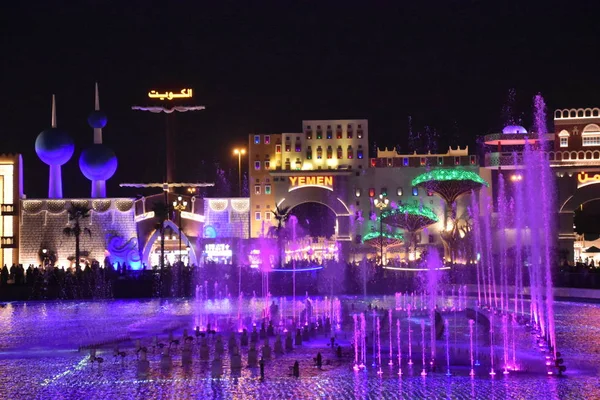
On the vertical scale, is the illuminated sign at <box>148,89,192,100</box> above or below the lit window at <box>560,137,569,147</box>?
above

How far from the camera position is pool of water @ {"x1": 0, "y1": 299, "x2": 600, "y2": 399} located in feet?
58.1

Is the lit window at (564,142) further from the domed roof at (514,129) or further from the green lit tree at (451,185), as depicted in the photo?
the green lit tree at (451,185)

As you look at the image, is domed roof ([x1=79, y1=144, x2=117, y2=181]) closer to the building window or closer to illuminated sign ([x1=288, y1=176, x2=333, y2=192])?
illuminated sign ([x1=288, y1=176, x2=333, y2=192])

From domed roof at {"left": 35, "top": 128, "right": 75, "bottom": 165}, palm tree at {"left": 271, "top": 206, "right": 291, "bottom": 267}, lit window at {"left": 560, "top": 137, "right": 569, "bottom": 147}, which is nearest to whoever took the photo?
palm tree at {"left": 271, "top": 206, "right": 291, "bottom": 267}

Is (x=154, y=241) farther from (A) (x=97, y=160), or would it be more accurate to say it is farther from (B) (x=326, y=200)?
(B) (x=326, y=200)

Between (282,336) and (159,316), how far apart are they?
8.18m

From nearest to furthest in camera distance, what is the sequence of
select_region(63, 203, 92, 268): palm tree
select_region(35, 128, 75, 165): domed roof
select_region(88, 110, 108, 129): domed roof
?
select_region(63, 203, 92, 268): palm tree, select_region(35, 128, 75, 165): domed roof, select_region(88, 110, 108, 129): domed roof

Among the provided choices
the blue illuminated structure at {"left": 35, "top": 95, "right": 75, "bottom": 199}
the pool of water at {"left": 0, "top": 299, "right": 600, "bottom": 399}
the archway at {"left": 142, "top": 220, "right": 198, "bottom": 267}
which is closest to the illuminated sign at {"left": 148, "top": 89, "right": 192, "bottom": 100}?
the blue illuminated structure at {"left": 35, "top": 95, "right": 75, "bottom": 199}

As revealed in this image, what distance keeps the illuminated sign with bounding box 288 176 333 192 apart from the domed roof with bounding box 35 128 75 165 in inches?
634

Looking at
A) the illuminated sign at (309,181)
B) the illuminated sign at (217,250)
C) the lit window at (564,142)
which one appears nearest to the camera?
the illuminated sign at (217,250)

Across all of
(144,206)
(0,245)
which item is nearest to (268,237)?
(144,206)

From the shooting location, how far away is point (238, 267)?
4703 centimetres

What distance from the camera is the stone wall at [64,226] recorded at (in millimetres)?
56562

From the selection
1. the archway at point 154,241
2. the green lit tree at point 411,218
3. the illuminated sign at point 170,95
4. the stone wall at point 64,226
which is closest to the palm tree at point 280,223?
the archway at point 154,241
